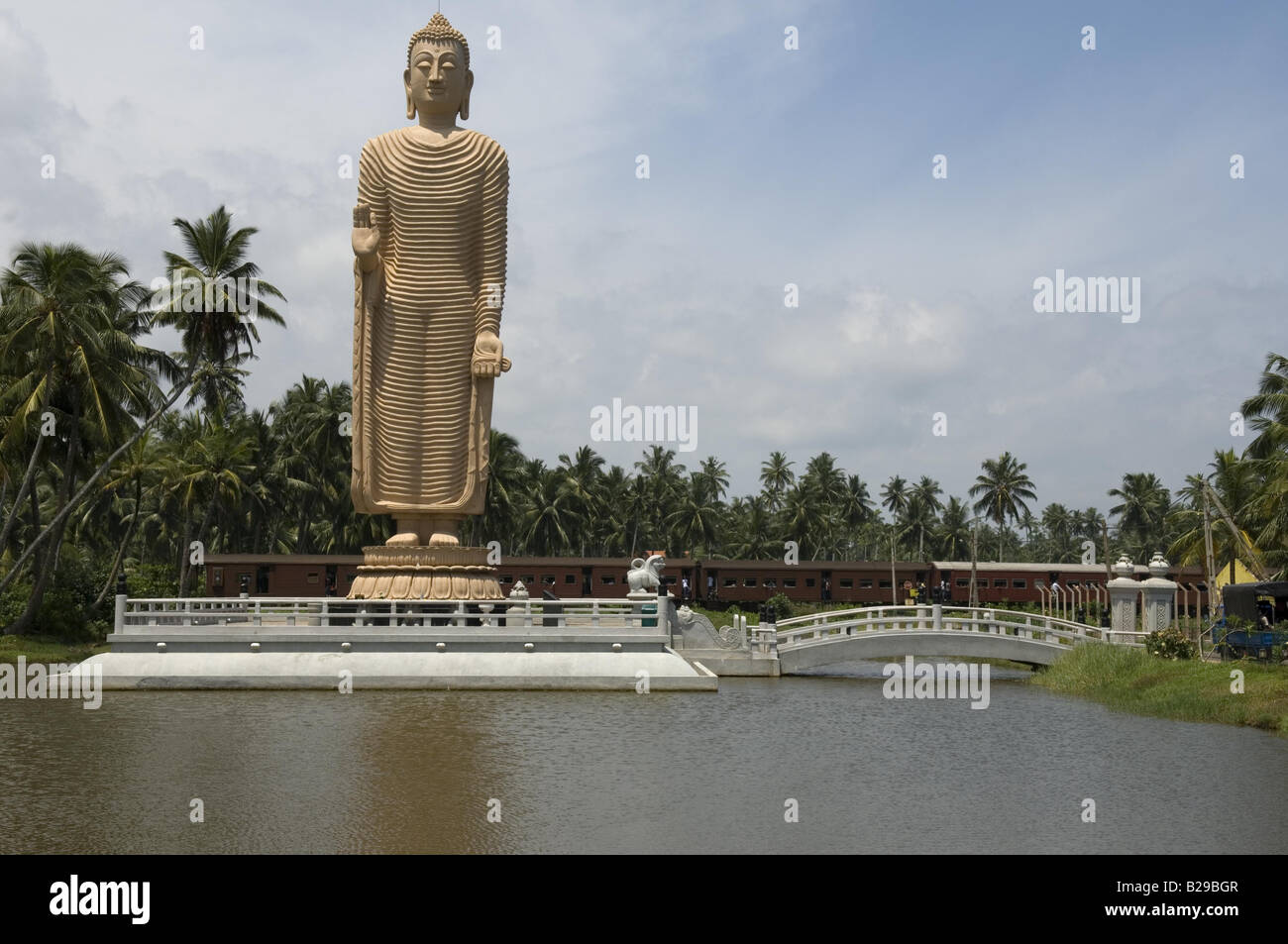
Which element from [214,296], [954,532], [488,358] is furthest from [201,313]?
[954,532]

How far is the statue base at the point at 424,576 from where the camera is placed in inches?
1089

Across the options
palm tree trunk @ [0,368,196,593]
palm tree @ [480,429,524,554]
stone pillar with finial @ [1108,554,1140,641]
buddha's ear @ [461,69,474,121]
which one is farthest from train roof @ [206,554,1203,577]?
buddha's ear @ [461,69,474,121]

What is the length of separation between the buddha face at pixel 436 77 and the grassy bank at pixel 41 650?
16.8 meters

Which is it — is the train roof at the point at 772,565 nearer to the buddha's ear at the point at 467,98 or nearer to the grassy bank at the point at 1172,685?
the buddha's ear at the point at 467,98

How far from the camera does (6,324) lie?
3162 cm

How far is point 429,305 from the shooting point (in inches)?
1141

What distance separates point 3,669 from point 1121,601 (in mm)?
27156

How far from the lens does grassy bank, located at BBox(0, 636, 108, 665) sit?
99.3 ft

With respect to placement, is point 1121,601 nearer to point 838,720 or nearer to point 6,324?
point 838,720

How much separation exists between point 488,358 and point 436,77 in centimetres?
679

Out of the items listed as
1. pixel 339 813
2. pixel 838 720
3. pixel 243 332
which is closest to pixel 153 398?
pixel 243 332

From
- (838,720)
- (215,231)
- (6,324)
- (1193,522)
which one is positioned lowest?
(838,720)

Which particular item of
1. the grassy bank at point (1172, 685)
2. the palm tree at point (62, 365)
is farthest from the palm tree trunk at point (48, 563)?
the grassy bank at point (1172, 685)

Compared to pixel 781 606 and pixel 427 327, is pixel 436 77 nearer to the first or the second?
pixel 427 327
